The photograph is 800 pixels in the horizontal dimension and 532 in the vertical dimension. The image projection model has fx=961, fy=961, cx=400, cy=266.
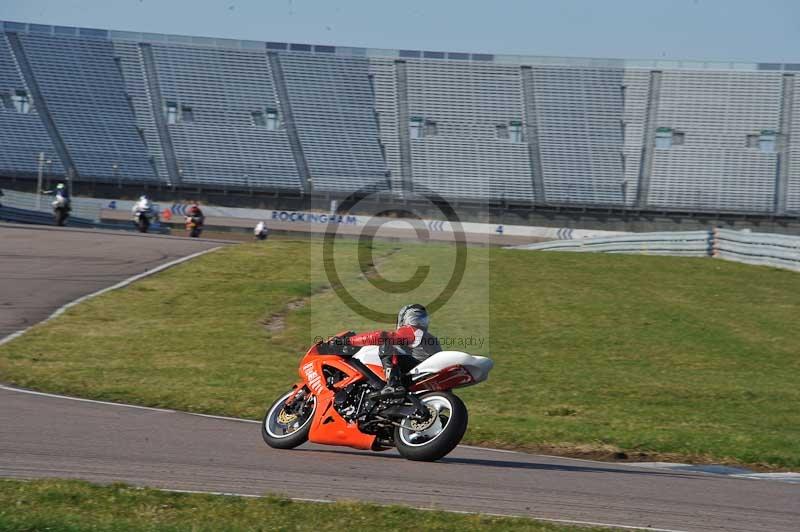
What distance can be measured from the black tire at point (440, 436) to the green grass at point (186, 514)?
71.8 inches

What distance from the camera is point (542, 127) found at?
197ft

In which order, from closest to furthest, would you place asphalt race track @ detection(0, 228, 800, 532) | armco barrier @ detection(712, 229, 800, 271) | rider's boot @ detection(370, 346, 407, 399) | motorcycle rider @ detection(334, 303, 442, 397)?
asphalt race track @ detection(0, 228, 800, 532), rider's boot @ detection(370, 346, 407, 399), motorcycle rider @ detection(334, 303, 442, 397), armco barrier @ detection(712, 229, 800, 271)

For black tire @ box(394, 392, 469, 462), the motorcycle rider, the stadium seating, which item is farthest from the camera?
the stadium seating

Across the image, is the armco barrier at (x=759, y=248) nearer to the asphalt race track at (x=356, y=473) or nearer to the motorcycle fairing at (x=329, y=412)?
the asphalt race track at (x=356, y=473)

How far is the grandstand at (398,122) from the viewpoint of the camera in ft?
183

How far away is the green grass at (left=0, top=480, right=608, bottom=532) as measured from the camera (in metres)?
5.55

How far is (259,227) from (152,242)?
532 inches

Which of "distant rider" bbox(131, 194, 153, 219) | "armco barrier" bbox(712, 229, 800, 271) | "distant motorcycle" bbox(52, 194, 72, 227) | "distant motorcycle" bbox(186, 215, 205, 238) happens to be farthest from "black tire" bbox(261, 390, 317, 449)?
"distant motorcycle" bbox(52, 194, 72, 227)

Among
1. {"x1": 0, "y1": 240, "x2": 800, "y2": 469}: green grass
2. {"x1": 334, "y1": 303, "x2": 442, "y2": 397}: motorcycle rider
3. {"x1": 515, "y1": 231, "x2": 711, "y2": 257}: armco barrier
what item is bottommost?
{"x1": 0, "y1": 240, "x2": 800, "y2": 469}: green grass

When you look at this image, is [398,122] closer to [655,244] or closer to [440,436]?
[655,244]

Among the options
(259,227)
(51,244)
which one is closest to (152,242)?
(51,244)

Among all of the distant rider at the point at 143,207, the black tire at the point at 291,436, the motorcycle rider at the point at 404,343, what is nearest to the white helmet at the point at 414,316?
the motorcycle rider at the point at 404,343

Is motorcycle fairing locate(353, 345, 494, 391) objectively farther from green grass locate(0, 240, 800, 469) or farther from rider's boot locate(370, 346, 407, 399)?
green grass locate(0, 240, 800, 469)

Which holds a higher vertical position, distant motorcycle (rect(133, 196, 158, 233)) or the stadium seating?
the stadium seating
